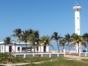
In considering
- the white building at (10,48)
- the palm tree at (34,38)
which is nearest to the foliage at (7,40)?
the white building at (10,48)

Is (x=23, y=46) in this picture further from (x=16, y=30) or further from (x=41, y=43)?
(x=41, y=43)

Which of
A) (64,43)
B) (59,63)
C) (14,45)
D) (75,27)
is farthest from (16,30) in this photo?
(59,63)

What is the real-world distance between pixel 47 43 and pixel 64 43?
1136cm

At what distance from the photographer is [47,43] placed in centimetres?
6103

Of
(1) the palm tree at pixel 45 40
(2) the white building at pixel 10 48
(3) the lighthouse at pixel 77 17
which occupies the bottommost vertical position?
(2) the white building at pixel 10 48

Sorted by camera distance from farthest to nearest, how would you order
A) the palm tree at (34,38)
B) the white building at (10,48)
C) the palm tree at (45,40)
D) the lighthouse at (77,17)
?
the lighthouse at (77,17) < the white building at (10,48) < the palm tree at (45,40) < the palm tree at (34,38)

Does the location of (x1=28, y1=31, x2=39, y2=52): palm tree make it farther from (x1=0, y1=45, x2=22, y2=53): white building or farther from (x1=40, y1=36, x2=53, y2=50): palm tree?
(x1=0, y1=45, x2=22, y2=53): white building

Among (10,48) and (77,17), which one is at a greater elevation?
(77,17)

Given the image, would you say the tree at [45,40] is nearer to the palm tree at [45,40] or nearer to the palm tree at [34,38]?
the palm tree at [45,40]

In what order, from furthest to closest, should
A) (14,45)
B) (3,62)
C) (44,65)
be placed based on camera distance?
1. (14,45)
2. (3,62)
3. (44,65)

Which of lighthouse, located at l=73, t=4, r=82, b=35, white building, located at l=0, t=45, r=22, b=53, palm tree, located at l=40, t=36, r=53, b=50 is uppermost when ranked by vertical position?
lighthouse, located at l=73, t=4, r=82, b=35

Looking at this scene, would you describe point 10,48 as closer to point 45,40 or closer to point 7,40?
point 7,40

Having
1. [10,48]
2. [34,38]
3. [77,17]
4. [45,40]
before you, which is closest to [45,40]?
[45,40]

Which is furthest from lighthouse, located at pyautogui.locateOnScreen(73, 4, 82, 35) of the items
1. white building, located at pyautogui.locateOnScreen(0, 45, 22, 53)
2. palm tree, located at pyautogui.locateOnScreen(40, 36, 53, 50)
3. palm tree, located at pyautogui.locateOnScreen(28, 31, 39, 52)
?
white building, located at pyautogui.locateOnScreen(0, 45, 22, 53)
